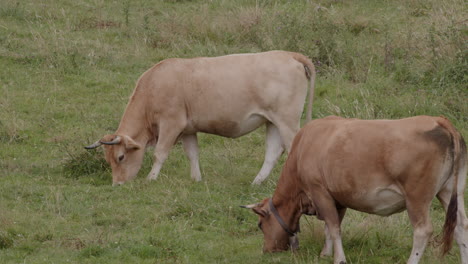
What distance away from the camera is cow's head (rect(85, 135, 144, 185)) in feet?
37.1

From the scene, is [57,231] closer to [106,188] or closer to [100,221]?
[100,221]

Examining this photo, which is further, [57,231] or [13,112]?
[13,112]

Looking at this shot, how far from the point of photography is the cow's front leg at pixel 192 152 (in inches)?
451

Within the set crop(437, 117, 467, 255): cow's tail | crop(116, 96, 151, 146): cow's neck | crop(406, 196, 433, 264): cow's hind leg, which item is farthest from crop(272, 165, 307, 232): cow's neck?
crop(116, 96, 151, 146): cow's neck

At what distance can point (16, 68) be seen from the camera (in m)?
15.1

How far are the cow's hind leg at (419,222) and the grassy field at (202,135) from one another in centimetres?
56

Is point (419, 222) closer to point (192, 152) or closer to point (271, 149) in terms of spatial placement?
point (271, 149)

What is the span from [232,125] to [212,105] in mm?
357

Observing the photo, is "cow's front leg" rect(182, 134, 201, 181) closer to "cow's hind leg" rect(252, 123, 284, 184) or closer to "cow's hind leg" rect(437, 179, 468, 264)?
"cow's hind leg" rect(252, 123, 284, 184)

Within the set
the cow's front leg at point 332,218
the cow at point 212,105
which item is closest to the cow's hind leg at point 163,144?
the cow at point 212,105

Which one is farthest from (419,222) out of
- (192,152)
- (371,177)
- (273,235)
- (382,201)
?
(192,152)

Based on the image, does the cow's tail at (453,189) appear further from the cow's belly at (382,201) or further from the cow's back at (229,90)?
the cow's back at (229,90)

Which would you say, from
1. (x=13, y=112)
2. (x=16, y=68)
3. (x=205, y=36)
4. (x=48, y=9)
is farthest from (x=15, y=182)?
(x=48, y=9)

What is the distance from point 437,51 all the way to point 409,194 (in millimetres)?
7256
